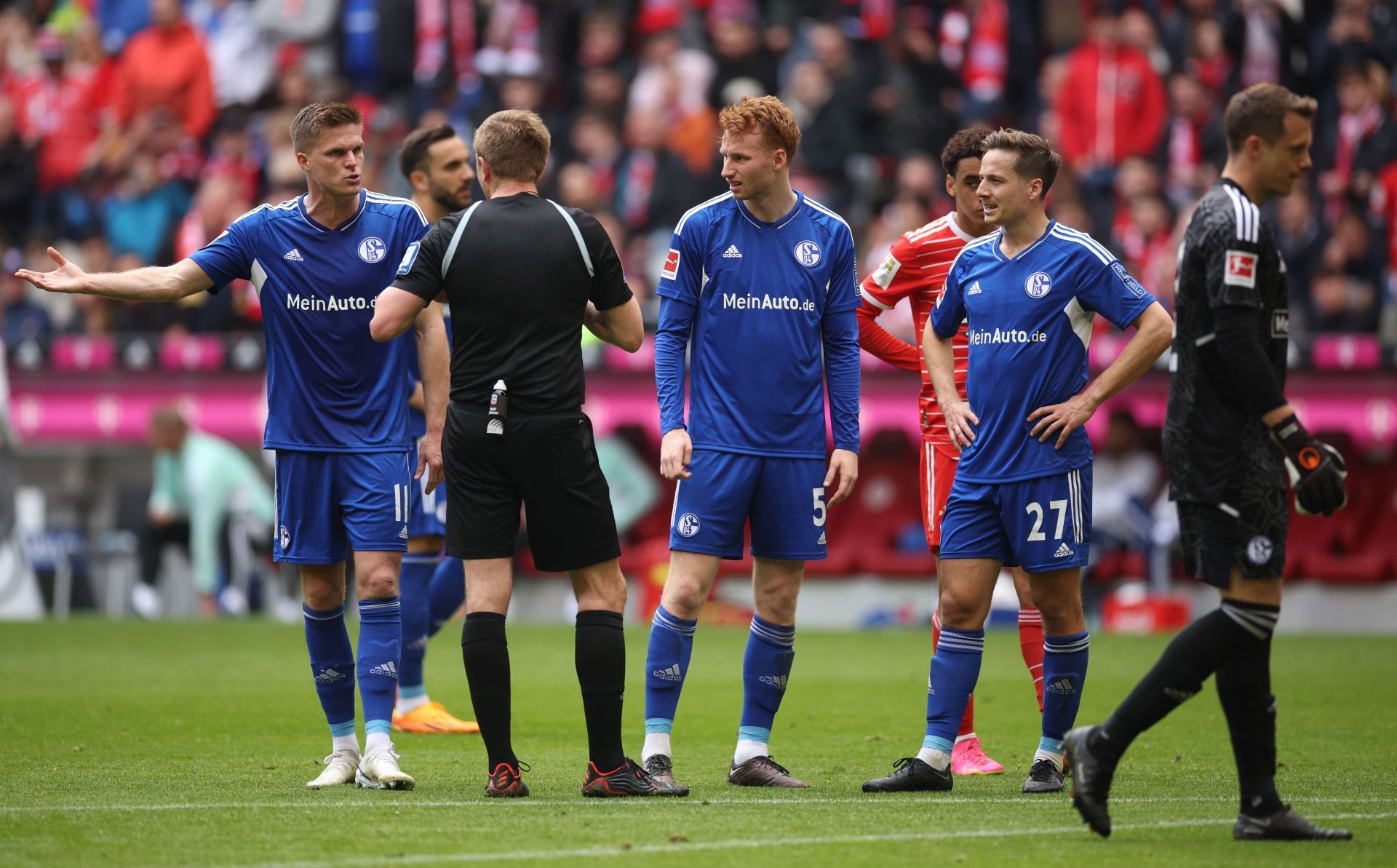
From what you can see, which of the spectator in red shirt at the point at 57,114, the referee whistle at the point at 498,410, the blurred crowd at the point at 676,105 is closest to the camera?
the referee whistle at the point at 498,410

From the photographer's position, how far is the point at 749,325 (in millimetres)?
7391

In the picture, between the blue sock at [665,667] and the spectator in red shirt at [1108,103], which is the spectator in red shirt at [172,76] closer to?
the spectator in red shirt at [1108,103]

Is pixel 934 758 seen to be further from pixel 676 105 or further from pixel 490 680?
pixel 676 105

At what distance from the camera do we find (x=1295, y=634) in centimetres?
1479

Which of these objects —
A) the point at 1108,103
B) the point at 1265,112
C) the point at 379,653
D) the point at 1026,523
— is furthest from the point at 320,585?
the point at 1108,103

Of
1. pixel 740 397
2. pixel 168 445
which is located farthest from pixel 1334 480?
pixel 168 445

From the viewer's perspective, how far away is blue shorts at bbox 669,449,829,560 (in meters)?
7.34

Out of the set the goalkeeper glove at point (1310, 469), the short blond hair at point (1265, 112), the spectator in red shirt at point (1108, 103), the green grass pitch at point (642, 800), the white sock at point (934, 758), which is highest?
the spectator in red shirt at point (1108, 103)

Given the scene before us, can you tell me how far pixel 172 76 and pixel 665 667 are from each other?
1679cm

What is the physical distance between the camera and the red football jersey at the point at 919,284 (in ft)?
26.9

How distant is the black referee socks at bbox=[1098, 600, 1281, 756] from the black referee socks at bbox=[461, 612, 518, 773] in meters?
2.12

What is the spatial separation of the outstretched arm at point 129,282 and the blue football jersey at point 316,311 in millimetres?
79

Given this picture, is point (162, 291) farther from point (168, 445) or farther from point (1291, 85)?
point (1291, 85)

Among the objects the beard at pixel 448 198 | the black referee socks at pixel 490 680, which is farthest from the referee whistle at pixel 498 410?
the beard at pixel 448 198
